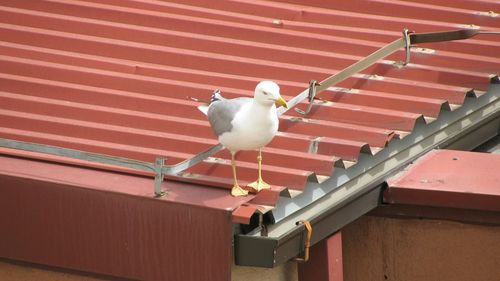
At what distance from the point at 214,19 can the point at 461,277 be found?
8.90ft

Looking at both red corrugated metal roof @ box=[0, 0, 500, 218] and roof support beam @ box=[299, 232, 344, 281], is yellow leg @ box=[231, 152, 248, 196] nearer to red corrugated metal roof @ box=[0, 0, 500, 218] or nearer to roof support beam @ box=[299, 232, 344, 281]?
red corrugated metal roof @ box=[0, 0, 500, 218]

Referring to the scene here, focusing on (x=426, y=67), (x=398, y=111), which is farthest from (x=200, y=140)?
(x=426, y=67)

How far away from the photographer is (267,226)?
20.1ft

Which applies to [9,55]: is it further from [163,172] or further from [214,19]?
[163,172]

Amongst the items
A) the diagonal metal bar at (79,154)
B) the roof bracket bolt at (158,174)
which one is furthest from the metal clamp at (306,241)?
the diagonal metal bar at (79,154)

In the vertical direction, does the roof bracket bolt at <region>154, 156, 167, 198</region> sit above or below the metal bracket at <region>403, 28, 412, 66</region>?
below

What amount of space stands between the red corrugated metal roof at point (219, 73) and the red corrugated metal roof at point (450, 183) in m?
0.27

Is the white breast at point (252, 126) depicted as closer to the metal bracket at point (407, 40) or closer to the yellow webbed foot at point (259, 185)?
the yellow webbed foot at point (259, 185)

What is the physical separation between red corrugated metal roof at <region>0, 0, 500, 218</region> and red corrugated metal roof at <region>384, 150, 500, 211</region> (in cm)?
27

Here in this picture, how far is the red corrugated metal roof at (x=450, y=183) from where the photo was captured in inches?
264

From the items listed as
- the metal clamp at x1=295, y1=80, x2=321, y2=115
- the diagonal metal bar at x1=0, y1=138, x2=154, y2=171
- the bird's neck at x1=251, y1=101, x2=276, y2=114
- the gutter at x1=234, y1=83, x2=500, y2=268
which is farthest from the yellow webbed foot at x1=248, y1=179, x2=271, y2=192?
the metal clamp at x1=295, y1=80, x2=321, y2=115

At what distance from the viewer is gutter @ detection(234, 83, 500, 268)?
238 inches

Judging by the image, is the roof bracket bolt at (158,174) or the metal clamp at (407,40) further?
the metal clamp at (407,40)

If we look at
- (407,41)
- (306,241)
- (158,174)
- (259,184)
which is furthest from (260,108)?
(407,41)
